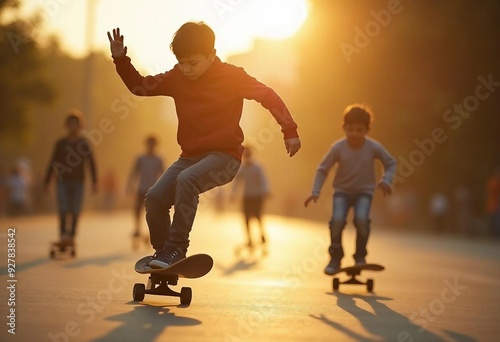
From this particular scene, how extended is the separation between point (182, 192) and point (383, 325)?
1.73m

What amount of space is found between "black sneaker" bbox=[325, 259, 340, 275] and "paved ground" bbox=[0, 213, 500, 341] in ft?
0.61

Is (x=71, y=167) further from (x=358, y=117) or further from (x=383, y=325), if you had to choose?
(x=383, y=325)

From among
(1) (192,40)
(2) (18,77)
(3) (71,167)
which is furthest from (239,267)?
(2) (18,77)

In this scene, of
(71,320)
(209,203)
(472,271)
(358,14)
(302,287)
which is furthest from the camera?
(209,203)

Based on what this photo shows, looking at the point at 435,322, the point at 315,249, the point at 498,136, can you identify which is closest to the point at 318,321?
the point at 435,322

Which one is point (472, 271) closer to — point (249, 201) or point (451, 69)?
point (249, 201)

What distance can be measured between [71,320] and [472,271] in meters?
8.81

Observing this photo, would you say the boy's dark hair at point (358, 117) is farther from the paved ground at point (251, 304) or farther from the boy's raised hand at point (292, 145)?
the boy's raised hand at point (292, 145)

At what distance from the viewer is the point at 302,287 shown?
1020cm

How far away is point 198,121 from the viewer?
305 inches


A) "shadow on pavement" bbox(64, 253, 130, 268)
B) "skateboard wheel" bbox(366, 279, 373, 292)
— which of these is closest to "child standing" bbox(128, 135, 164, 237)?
"shadow on pavement" bbox(64, 253, 130, 268)

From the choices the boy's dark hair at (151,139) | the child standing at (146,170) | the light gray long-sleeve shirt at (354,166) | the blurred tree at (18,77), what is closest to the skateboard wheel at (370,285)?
the light gray long-sleeve shirt at (354,166)

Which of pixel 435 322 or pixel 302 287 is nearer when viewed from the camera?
pixel 435 322

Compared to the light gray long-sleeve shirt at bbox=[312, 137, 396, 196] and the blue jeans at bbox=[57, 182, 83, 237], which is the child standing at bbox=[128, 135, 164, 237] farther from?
the light gray long-sleeve shirt at bbox=[312, 137, 396, 196]
